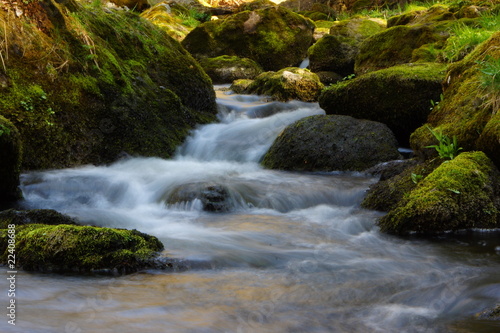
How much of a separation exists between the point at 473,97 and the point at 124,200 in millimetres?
4337

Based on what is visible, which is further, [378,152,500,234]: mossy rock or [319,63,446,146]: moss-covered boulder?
[319,63,446,146]: moss-covered boulder

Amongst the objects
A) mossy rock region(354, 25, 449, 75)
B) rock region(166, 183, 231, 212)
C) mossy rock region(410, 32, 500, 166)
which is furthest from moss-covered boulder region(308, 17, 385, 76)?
rock region(166, 183, 231, 212)

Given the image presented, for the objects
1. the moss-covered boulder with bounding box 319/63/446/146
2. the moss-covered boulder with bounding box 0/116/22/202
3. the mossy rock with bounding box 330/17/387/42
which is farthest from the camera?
the mossy rock with bounding box 330/17/387/42

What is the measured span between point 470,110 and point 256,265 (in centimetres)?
329

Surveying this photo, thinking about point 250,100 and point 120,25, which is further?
point 250,100

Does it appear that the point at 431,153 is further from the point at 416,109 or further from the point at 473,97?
the point at 416,109

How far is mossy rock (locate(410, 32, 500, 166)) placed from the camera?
4.82 metres

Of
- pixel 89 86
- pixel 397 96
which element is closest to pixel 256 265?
pixel 89 86

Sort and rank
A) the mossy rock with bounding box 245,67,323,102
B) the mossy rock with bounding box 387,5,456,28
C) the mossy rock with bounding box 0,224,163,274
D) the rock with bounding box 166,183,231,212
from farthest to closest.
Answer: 1. the mossy rock with bounding box 387,5,456,28
2. the mossy rock with bounding box 245,67,323,102
3. the rock with bounding box 166,183,231,212
4. the mossy rock with bounding box 0,224,163,274

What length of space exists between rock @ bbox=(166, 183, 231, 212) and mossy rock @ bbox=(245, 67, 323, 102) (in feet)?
16.9

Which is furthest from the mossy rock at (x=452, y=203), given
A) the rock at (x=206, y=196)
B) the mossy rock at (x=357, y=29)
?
the mossy rock at (x=357, y=29)

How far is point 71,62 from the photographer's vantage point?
6523 millimetres

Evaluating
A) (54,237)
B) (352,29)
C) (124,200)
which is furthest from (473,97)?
(352,29)

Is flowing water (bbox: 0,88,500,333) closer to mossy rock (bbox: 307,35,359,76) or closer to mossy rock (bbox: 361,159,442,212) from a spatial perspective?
mossy rock (bbox: 361,159,442,212)
